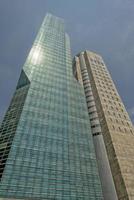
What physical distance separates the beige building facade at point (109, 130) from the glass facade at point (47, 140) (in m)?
5.77

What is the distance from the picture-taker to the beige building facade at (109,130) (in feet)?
187

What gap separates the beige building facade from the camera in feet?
187

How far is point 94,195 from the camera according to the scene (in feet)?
162

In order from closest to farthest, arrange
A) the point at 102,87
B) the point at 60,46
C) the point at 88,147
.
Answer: the point at 88,147 < the point at 102,87 < the point at 60,46

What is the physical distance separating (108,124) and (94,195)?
2940cm

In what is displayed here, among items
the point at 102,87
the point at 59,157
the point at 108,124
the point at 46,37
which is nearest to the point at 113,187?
the point at 59,157

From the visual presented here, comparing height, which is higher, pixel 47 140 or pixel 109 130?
pixel 109 130

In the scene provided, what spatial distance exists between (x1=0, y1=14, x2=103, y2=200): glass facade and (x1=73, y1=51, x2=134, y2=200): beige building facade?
5.77 m

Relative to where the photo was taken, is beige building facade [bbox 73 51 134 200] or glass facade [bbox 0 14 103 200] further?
beige building facade [bbox 73 51 134 200]

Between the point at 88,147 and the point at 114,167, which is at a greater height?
the point at 88,147

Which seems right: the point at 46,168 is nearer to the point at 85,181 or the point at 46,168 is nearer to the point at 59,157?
the point at 59,157

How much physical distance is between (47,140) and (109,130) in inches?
971

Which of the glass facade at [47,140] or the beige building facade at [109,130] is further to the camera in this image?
the beige building facade at [109,130]

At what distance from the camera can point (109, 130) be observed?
7044 centimetres
